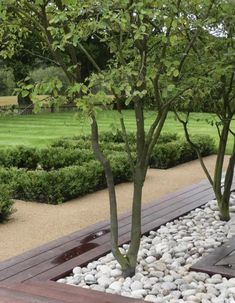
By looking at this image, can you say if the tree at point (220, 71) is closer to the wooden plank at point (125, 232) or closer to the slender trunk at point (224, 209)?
the slender trunk at point (224, 209)

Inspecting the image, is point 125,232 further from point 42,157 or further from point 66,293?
point 42,157

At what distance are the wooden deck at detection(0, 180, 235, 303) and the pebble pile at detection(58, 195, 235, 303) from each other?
15 cm

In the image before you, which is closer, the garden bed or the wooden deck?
the wooden deck

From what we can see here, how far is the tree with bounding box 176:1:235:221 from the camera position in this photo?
159 inches

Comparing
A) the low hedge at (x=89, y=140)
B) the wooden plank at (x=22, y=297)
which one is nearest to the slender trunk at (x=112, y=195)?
the wooden plank at (x=22, y=297)

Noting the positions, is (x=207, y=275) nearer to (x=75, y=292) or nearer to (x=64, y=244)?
(x=75, y=292)

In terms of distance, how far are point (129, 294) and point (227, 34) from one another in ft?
8.71

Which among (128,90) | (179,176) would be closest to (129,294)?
(128,90)

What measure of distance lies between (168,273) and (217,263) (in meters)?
0.42

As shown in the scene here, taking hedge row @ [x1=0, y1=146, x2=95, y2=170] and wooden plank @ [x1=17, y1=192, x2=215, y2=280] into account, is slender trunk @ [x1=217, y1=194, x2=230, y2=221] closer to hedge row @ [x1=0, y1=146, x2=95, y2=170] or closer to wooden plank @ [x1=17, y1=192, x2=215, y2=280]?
wooden plank @ [x1=17, y1=192, x2=215, y2=280]

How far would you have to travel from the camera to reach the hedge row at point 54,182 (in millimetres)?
6921

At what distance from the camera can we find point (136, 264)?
161 inches

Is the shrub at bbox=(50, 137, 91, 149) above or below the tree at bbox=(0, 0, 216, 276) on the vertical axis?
below

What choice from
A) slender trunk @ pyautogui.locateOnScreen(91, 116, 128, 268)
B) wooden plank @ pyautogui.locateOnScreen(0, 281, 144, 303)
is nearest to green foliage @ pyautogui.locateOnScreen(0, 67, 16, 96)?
slender trunk @ pyautogui.locateOnScreen(91, 116, 128, 268)
